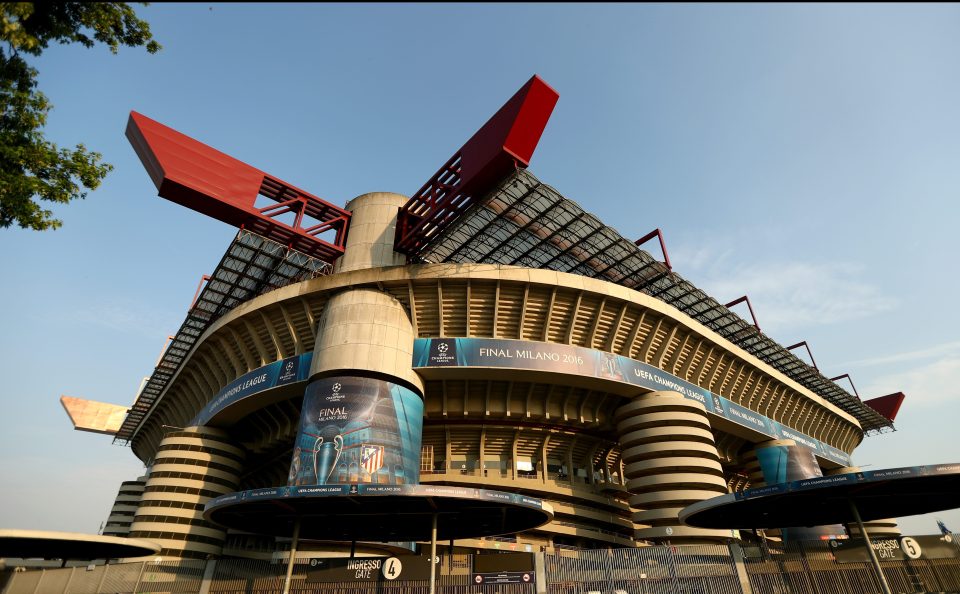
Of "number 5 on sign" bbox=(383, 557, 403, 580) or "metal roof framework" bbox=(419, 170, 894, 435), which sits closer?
"number 5 on sign" bbox=(383, 557, 403, 580)

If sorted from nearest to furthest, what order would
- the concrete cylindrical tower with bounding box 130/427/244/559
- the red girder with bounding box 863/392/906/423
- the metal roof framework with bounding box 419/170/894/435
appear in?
the metal roof framework with bounding box 419/170/894/435
the concrete cylindrical tower with bounding box 130/427/244/559
the red girder with bounding box 863/392/906/423

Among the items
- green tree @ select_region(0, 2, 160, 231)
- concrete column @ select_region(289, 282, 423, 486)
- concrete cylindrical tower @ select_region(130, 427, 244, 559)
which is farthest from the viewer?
concrete cylindrical tower @ select_region(130, 427, 244, 559)

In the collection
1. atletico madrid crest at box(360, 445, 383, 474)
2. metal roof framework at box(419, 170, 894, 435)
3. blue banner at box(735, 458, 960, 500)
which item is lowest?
blue banner at box(735, 458, 960, 500)

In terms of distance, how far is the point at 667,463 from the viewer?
30453 millimetres

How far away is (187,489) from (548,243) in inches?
1205

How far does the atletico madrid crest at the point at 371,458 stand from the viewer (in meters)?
24.9

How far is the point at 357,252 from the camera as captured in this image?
36594mm

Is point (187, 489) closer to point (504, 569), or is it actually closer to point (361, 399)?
point (361, 399)

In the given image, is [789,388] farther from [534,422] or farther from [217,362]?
[217,362]

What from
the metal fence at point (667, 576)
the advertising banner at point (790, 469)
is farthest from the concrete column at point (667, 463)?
the advertising banner at point (790, 469)

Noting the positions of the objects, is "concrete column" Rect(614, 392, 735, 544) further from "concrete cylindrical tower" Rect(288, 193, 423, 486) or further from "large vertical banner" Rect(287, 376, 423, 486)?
"large vertical banner" Rect(287, 376, 423, 486)

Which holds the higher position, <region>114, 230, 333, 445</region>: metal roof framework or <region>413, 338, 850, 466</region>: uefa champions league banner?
<region>114, 230, 333, 445</region>: metal roof framework

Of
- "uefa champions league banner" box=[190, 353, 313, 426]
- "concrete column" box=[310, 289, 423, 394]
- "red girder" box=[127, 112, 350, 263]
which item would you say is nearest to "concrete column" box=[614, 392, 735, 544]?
"concrete column" box=[310, 289, 423, 394]

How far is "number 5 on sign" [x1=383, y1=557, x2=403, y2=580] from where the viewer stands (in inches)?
687
